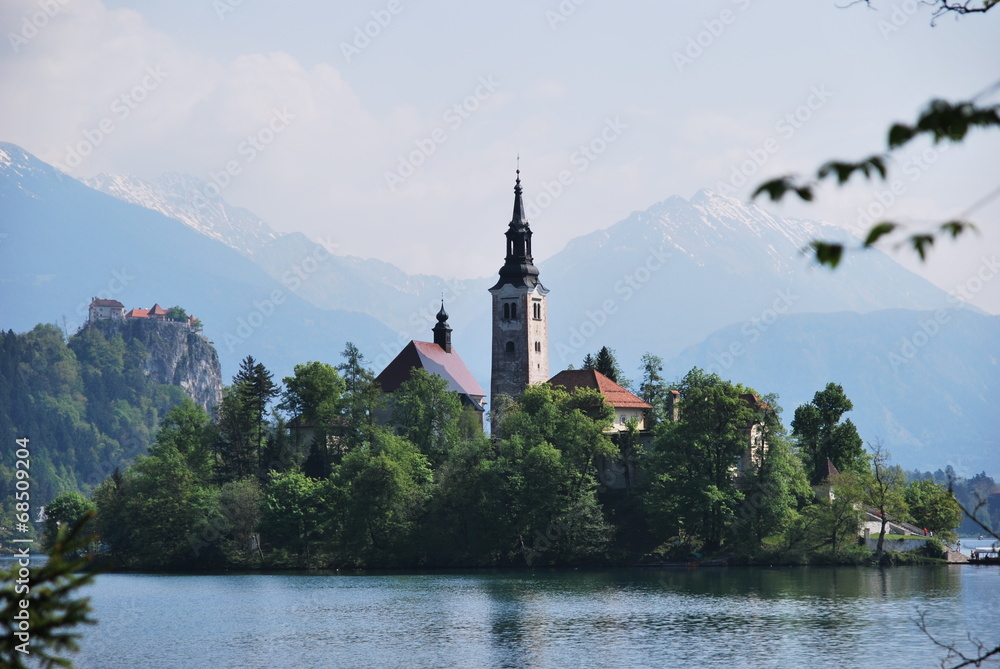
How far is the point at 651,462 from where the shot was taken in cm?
9100

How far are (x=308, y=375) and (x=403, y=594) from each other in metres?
37.8

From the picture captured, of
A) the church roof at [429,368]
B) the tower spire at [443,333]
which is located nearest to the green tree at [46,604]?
the church roof at [429,368]

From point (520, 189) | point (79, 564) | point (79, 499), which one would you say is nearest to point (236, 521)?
point (79, 499)

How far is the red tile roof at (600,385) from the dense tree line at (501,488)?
5.45 meters

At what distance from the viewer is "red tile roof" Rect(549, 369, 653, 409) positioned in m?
108

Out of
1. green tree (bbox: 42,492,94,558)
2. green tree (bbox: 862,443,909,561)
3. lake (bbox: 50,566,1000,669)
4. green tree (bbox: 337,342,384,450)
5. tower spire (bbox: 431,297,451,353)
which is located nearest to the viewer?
lake (bbox: 50,566,1000,669)

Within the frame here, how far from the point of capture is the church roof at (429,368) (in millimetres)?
116188

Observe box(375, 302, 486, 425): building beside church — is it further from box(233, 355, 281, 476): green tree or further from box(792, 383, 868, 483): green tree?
box(792, 383, 868, 483): green tree

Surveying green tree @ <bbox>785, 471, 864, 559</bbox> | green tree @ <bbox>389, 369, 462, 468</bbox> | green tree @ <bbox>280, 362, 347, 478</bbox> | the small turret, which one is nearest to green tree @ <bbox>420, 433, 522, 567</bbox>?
green tree @ <bbox>389, 369, 462, 468</bbox>

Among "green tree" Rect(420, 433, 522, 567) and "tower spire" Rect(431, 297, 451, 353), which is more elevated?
"tower spire" Rect(431, 297, 451, 353)

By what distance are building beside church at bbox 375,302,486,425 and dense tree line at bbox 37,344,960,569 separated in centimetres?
1030

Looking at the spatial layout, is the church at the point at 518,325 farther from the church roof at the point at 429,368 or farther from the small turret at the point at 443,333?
the small turret at the point at 443,333

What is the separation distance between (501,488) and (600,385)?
22.9 metres

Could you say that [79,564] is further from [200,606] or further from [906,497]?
[906,497]
